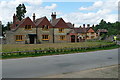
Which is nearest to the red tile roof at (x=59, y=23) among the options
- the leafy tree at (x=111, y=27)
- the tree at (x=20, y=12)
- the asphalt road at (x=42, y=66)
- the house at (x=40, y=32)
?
the house at (x=40, y=32)

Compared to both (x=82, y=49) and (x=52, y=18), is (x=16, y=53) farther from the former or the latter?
(x=52, y=18)

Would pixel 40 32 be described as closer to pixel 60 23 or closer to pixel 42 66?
pixel 60 23

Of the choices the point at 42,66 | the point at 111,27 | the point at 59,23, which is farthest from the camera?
the point at 111,27

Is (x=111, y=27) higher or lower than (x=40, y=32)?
higher

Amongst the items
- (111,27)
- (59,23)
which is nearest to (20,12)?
(59,23)

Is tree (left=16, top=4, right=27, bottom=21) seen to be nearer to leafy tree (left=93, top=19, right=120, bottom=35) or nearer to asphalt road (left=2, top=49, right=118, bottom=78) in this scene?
leafy tree (left=93, top=19, right=120, bottom=35)

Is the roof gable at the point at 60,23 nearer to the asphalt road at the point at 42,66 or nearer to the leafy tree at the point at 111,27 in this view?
the asphalt road at the point at 42,66

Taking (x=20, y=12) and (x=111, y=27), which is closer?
(x=20, y=12)

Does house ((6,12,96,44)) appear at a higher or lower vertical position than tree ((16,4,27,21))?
lower

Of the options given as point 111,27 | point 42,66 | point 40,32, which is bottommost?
point 42,66

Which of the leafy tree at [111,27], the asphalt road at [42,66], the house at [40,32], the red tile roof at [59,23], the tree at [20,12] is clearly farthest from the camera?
the leafy tree at [111,27]

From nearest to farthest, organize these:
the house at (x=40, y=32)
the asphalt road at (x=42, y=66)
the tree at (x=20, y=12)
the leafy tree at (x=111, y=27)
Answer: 1. the asphalt road at (x=42, y=66)
2. the house at (x=40, y=32)
3. the tree at (x=20, y=12)
4. the leafy tree at (x=111, y=27)

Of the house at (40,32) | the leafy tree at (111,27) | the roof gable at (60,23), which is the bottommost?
the house at (40,32)

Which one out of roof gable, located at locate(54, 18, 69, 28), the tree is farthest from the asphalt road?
the tree
